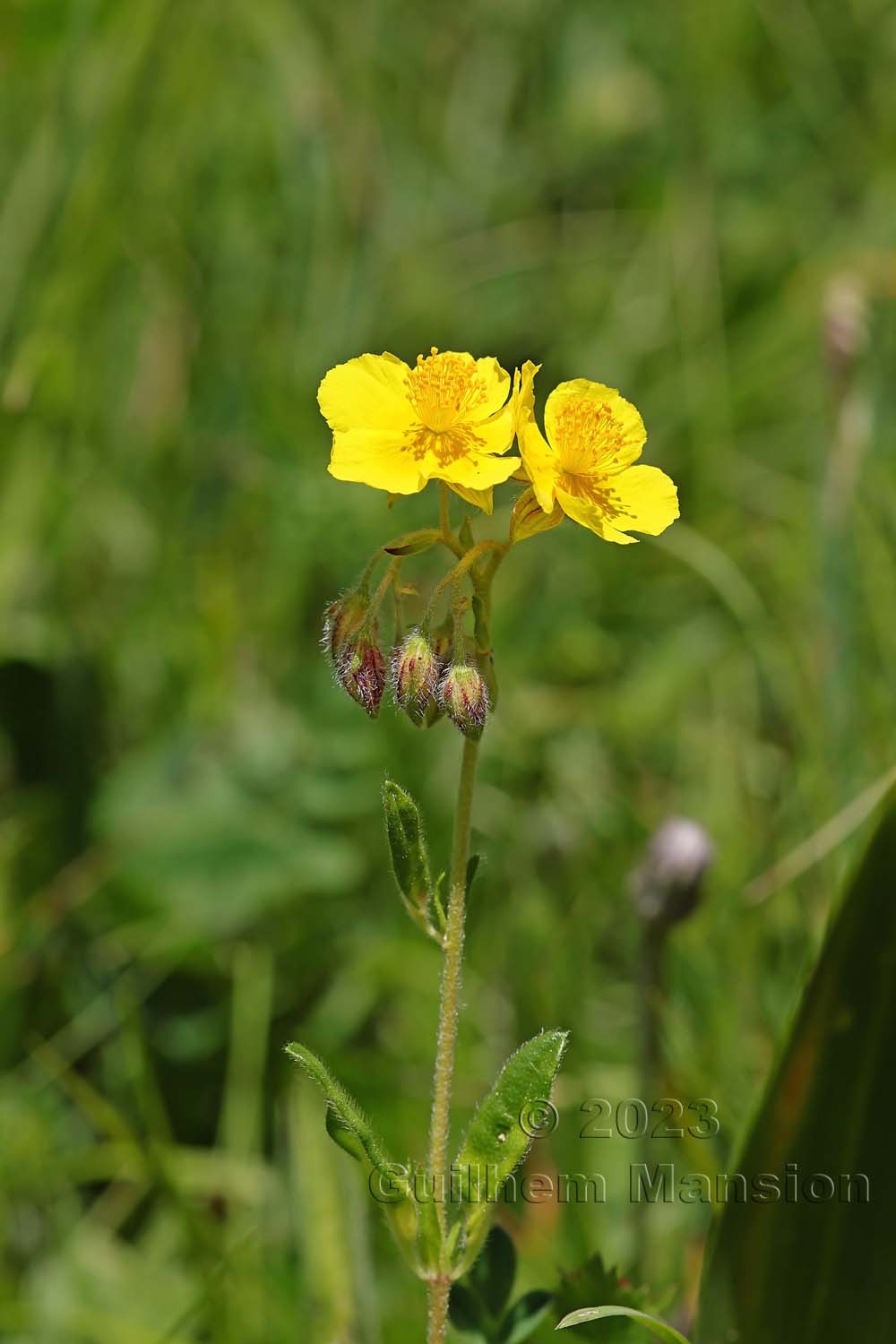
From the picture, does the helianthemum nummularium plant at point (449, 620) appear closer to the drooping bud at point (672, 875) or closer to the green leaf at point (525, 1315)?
the green leaf at point (525, 1315)

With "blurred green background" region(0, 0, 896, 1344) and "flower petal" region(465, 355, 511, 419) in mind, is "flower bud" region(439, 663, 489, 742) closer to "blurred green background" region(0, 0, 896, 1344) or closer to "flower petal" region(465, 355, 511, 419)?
"flower petal" region(465, 355, 511, 419)

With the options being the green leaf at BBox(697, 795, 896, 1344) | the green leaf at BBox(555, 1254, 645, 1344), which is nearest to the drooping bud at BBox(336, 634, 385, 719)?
the green leaf at BBox(697, 795, 896, 1344)

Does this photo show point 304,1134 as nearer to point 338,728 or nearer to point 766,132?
point 338,728

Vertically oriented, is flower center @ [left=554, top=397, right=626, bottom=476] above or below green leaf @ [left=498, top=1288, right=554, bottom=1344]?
above

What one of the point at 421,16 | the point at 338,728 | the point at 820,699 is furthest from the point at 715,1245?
the point at 421,16

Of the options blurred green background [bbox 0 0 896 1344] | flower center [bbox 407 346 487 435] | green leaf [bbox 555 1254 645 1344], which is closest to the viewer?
flower center [bbox 407 346 487 435]

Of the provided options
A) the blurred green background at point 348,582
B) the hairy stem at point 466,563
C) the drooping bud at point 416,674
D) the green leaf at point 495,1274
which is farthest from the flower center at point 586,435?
the green leaf at point 495,1274

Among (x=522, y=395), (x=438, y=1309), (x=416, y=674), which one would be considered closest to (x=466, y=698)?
(x=416, y=674)
